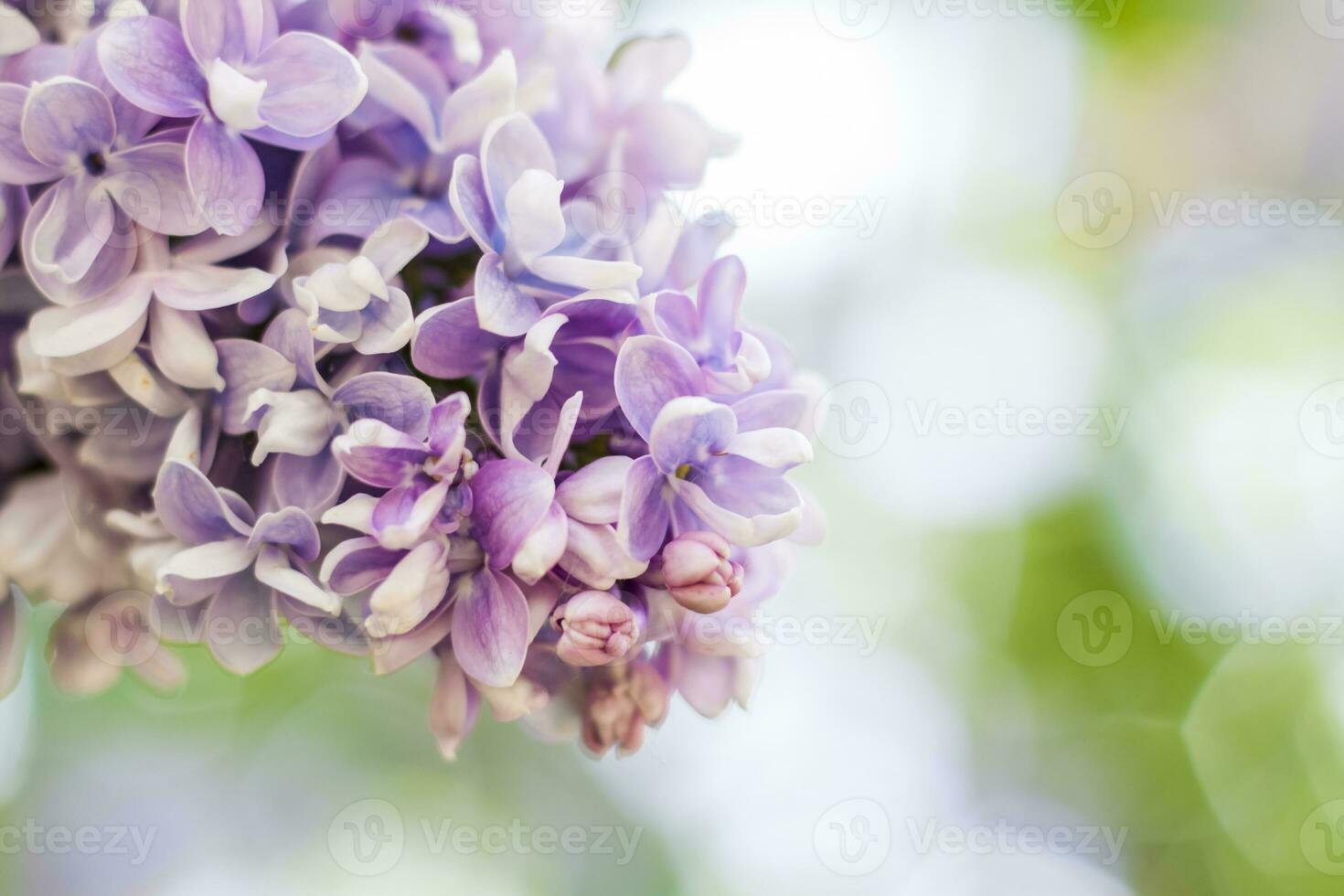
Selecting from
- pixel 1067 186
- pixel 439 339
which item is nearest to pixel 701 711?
pixel 439 339

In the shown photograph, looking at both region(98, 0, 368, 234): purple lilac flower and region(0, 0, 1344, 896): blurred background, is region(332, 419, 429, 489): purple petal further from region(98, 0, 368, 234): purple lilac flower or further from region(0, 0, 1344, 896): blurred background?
region(0, 0, 1344, 896): blurred background

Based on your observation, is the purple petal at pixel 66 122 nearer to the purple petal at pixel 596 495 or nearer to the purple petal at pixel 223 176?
the purple petal at pixel 223 176

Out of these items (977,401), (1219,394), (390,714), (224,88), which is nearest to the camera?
(224,88)

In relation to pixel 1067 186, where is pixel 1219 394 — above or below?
below

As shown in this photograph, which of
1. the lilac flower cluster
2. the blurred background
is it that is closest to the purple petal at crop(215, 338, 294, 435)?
the lilac flower cluster

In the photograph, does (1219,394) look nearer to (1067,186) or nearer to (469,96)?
(1067,186)

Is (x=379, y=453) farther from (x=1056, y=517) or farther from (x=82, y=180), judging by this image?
(x=1056, y=517)
